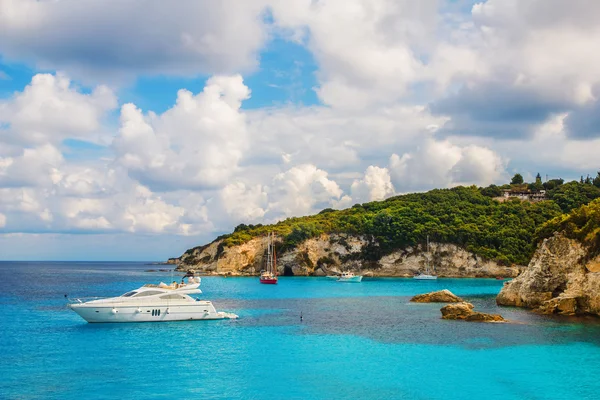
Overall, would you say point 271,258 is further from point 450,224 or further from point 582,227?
point 582,227

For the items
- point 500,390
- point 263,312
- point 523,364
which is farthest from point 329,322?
point 500,390

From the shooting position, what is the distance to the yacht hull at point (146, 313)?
4353 cm

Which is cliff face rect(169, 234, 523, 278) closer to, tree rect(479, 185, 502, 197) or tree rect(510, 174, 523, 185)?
tree rect(479, 185, 502, 197)

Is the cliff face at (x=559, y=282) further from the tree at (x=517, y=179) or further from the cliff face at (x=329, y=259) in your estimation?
the tree at (x=517, y=179)

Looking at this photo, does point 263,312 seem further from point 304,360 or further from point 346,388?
point 346,388

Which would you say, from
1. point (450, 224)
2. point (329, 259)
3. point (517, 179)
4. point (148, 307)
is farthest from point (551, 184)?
point (148, 307)

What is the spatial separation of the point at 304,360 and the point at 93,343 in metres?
15.7

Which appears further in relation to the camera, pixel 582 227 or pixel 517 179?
pixel 517 179

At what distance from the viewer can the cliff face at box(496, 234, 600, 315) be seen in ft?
165

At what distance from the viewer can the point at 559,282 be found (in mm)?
55906

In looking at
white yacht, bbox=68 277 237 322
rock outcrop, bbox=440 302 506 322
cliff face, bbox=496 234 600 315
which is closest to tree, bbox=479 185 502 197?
cliff face, bbox=496 234 600 315

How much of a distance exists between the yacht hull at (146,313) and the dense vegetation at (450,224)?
8170 cm

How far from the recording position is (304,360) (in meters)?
31.7

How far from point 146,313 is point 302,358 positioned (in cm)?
1875
